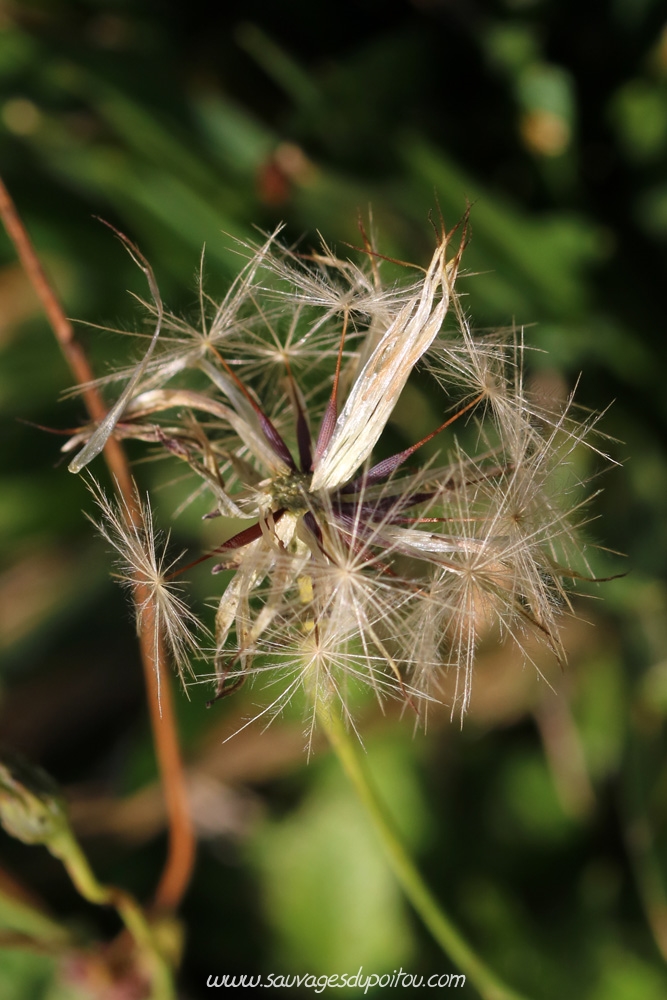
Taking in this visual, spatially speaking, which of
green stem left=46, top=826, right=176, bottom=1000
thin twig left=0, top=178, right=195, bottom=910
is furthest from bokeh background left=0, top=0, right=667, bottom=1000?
green stem left=46, top=826, right=176, bottom=1000

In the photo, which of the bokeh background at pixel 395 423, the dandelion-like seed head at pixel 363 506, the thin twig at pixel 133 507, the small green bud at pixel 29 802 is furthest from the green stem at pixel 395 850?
the bokeh background at pixel 395 423

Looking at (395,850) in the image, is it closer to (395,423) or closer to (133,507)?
(133,507)

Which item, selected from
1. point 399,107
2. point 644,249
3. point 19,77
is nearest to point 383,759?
point 644,249

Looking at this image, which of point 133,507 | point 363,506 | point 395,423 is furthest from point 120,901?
point 395,423

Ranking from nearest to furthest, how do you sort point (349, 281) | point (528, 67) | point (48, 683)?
point (349, 281)
point (528, 67)
point (48, 683)

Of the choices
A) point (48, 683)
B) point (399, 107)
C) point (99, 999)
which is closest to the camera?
point (99, 999)

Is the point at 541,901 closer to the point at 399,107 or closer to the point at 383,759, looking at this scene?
the point at 383,759

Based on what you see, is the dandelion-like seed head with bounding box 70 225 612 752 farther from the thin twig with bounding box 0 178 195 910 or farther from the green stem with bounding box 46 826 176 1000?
the green stem with bounding box 46 826 176 1000
